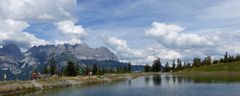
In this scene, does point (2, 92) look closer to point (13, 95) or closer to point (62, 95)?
point (13, 95)

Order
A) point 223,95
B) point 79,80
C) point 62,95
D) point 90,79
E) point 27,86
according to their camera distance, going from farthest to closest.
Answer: point 90,79, point 79,80, point 27,86, point 62,95, point 223,95

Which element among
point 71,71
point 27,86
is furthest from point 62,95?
point 71,71

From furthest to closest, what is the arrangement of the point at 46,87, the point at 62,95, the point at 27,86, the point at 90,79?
1. the point at 90,79
2. the point at 46,87
3. the point at 27,86
4. the point at 62,95

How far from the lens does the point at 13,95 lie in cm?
9038

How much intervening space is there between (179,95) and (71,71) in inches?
4679

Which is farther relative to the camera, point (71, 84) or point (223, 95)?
point (71, 84)

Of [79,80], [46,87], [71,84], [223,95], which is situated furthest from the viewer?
[79,80]

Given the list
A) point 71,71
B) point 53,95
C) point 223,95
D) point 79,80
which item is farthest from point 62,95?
point 71,71

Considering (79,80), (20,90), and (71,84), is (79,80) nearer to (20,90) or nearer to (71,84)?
(71,84)

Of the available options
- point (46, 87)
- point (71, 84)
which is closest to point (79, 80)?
point (71, 84)

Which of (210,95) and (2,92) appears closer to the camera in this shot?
(210,95)

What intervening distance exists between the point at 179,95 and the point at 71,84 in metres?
61.5

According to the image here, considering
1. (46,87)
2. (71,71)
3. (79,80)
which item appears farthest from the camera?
(71,71)

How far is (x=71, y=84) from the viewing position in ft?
443
